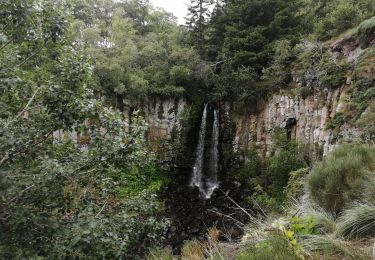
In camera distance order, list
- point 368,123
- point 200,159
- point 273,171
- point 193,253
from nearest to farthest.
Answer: point 193,253
point 368,123
point 273,171
point 200,159

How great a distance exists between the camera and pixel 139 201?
4.79m

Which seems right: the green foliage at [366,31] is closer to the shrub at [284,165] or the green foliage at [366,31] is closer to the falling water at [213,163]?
the shrub at [284,165]

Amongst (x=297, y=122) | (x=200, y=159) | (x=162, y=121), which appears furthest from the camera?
(x=162, y=121)

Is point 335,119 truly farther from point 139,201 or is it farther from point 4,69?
point 4,69

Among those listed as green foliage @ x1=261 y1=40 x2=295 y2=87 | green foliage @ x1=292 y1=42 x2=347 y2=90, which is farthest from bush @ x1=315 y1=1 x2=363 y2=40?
green foliage @ x1=261 y1=40 x2=295 y2=87

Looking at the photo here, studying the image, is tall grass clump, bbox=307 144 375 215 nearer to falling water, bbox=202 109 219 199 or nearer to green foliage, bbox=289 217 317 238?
green foliage, bbox=289 217 317 238

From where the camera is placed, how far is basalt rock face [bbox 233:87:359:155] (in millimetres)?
9947

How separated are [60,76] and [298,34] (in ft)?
43.2

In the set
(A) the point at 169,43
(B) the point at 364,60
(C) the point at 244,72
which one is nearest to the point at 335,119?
(B) the point at 364,60

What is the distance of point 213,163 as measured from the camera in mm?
15703

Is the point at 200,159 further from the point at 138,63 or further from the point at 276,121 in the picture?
the point at 138,63

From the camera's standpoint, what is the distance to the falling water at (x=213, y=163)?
47.9ft

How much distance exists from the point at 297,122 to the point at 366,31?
408 centimetres

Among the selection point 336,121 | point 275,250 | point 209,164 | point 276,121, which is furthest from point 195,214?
point 275,250
